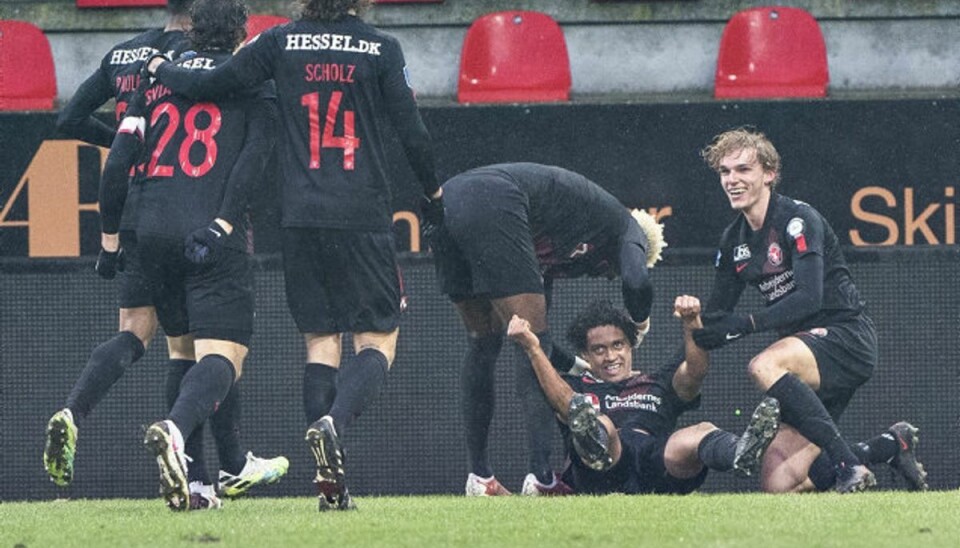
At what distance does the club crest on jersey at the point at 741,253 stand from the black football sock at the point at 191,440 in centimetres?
223

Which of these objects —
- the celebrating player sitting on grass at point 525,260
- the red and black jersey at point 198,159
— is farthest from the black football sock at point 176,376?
the celebrating player sitting on grass at point 525,260

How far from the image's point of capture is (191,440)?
7652mm

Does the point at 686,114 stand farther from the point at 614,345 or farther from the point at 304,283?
the point at 304,283

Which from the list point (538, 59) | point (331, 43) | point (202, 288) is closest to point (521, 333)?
point (202, 288)

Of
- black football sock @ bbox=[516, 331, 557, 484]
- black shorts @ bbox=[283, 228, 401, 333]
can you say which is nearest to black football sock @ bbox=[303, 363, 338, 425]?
black shorts @ bbox=[283, 228, 401, 333]

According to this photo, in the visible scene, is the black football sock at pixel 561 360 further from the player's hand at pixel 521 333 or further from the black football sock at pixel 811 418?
the black football sock at pixel 811 418

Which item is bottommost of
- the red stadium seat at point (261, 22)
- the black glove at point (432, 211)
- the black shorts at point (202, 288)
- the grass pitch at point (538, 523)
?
the grass pitch at point (538, 523)

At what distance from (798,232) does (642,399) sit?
1.01 metres

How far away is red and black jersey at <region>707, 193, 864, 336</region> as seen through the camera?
8.12m

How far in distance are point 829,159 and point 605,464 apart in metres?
2.03

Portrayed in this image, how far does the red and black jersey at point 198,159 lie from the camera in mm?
7227

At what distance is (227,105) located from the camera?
24.1 feet

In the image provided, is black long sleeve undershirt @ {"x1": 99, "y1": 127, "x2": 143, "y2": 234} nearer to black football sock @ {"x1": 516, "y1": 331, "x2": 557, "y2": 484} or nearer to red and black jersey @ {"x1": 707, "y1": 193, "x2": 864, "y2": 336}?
black football sock @ {"x1": 516, "y1": 331, "x2": 557, "y2": 484}

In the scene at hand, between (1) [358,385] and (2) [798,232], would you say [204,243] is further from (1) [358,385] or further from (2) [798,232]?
(2) [798,232]
